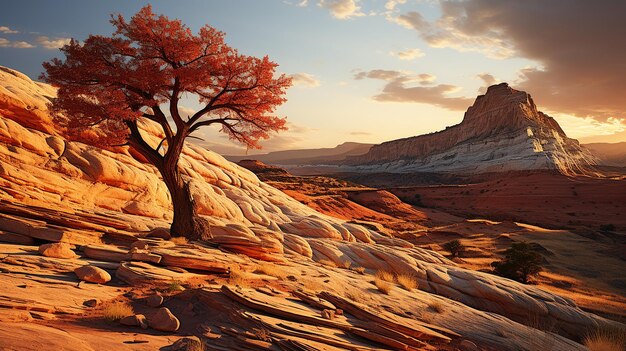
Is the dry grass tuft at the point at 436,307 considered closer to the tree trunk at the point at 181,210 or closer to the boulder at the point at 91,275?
the tree trunk at the point at 181,210

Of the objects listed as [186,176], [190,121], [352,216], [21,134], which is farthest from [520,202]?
[21,134]

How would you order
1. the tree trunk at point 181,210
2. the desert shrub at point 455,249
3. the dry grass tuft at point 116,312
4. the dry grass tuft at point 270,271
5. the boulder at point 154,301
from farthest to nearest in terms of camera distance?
the desert shrub at point 455,249 < the tree trunk at point 181,210 < the dry grass tuft at point 270,271 < the boulder at point 154,301 < the dry grass tuft at point 116,312

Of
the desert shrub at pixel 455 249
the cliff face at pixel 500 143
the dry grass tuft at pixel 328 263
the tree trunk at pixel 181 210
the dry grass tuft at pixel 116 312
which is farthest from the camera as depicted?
the cliff face at pixel 500 143

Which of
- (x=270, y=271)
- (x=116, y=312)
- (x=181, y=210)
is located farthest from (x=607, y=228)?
(x=116, y=312)

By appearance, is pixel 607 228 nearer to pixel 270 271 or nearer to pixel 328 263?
pixel 328 263

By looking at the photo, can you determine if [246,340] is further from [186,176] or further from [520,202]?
[520,202]

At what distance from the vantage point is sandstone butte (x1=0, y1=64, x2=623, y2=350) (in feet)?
22.6

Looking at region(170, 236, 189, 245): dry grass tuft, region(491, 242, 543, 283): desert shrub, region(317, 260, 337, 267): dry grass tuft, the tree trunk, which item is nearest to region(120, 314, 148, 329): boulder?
region(170, 236, 189, 245): dry grass tuft

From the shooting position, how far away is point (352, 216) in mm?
54156

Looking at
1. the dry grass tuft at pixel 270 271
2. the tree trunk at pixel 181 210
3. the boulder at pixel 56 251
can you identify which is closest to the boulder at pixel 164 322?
the dry grass tuft at pixel 270 271

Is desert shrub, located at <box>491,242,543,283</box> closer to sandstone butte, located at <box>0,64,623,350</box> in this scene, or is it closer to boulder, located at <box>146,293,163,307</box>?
sandstone butte, located at <box>0,64,623,350</box>

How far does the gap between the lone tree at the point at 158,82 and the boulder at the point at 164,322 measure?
8486mm

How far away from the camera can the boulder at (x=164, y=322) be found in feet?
22.1

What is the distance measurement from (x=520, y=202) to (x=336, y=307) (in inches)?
2834
